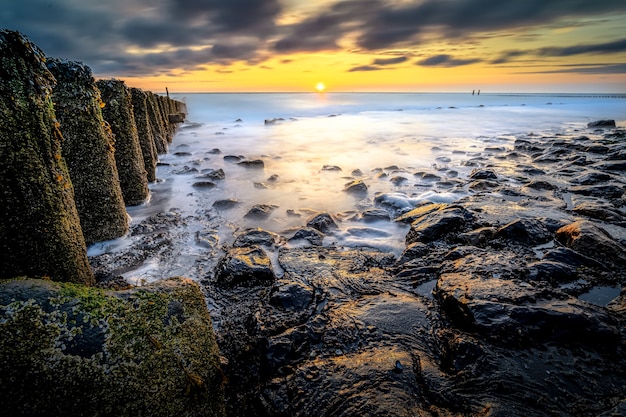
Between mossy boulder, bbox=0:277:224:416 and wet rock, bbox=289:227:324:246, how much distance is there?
276cm

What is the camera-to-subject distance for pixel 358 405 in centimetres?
181

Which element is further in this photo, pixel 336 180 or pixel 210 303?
pixel 336 180

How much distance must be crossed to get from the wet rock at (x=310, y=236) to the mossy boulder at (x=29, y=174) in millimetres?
2714

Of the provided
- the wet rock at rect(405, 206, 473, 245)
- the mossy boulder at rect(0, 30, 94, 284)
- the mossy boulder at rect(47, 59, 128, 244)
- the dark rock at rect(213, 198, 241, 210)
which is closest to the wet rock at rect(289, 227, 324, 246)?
the wet rock at rect(405, 206, 473, 245)

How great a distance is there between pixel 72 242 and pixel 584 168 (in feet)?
33.8

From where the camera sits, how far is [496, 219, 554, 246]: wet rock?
3.79 meters

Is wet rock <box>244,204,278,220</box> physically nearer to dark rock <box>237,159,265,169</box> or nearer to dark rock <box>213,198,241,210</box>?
dark rock <box>213,198,241,210</box>

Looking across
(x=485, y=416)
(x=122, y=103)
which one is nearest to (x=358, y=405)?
(x=485, y=416)

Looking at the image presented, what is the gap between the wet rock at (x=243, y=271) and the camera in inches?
127

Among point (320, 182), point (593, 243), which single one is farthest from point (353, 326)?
point (320, 182)

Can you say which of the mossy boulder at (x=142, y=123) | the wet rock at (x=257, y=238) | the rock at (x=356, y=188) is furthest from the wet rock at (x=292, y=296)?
the mossy boulder at (x=142, y=123)

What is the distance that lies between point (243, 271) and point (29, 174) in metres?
1.91

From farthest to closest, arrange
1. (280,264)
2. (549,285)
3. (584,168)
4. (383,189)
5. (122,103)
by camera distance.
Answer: (584,168), (383,189), (122,103), (280,264), (549,285)

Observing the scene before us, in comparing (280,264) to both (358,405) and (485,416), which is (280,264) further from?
(485,416)
